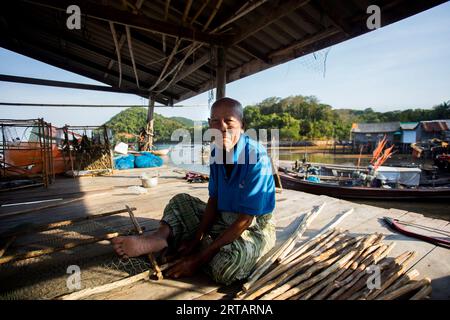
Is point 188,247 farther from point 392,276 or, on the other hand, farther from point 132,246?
point 392,276

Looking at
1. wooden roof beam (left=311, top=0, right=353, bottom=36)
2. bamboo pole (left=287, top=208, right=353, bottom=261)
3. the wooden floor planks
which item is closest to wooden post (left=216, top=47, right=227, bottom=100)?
wooden roof beam (left=311, top=0, right=353, bottom=36)

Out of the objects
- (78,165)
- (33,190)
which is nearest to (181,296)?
(33,190)

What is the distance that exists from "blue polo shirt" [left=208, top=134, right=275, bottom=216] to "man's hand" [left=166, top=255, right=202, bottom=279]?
0.47 m

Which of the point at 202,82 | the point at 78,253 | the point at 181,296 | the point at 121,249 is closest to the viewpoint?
the point at 181,296

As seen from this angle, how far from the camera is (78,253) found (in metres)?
2.15

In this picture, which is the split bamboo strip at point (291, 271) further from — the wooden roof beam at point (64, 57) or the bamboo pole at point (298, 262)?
the wooden roof beam at point (64, 57)

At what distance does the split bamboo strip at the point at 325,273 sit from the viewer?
1503mm

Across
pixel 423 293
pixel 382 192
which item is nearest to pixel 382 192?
pixel 382 192

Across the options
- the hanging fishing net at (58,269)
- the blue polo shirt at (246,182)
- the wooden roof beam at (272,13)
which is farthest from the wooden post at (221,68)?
the hanging fishing net at (58,269)

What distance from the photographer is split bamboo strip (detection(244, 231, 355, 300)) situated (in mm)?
1522

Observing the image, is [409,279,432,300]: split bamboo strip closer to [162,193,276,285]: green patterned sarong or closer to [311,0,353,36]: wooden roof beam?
[162,193,276,285]: green patterned sarong

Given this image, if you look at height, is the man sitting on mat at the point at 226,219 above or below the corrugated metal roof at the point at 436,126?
below

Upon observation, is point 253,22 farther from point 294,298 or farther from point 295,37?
point 294,298

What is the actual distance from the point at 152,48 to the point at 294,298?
601 cm
